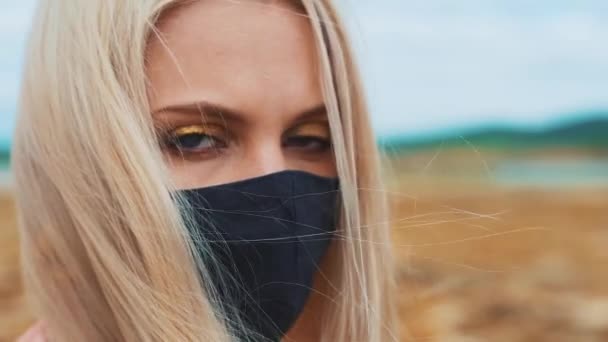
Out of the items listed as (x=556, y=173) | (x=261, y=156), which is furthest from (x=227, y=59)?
(x=556, y=173)

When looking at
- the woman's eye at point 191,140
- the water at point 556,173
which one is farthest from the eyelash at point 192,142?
the water at point 556,173

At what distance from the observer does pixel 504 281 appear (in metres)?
2.96

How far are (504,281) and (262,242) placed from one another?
81.7 inches

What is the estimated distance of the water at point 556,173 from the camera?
4.12m

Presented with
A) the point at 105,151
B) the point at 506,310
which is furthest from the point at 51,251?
the point at 506,310

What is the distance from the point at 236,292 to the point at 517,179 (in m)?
3.26

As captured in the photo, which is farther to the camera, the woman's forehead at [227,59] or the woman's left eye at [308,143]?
the woman's left eye at [308,143]

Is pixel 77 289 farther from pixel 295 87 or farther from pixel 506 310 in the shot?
pixel 506 310

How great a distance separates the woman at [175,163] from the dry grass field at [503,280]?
2.59ft

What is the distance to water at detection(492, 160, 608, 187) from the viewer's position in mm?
4117

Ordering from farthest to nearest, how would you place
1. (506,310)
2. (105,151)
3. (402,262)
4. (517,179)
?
(517,179) → (506,310) → (402,262) → (105,151)

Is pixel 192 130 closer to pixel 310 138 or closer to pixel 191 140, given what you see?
Result: pixel 191 140

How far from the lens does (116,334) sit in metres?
1.07

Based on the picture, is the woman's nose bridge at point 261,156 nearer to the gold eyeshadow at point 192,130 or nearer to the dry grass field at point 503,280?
the gold eyeshadow at point 192,130
